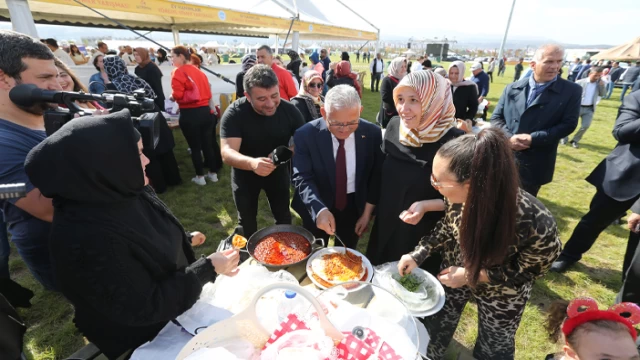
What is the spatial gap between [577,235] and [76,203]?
4.32 meters

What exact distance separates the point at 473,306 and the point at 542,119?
2.06 metres

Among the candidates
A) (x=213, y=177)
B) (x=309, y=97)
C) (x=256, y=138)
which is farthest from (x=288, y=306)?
(x=213, y=177)

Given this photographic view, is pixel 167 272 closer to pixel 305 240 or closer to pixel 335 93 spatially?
pixel 305 240

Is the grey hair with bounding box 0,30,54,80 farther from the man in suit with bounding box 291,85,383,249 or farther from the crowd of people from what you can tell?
the man in suit with bounding box 291,85,383,249

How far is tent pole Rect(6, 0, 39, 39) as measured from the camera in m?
3.98

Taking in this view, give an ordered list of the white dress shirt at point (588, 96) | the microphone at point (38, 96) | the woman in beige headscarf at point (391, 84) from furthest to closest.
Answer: the white dress shirt at point (588, 96), the woman in beige headscarf at point (391, 84), the microphone at point (38, 96)

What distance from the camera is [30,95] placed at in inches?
59.0

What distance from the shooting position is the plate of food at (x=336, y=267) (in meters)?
1.65

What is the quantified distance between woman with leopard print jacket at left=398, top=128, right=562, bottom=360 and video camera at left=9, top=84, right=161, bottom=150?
1.40 metres

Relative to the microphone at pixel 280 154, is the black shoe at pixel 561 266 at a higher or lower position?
lower

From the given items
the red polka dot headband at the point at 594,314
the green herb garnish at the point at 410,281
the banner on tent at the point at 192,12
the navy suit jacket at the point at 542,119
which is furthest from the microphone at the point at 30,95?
the banner on tent at the point at 192,12

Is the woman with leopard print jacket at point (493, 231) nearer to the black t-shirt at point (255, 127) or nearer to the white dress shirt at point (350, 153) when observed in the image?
the white dress shirt at point (350, 153)

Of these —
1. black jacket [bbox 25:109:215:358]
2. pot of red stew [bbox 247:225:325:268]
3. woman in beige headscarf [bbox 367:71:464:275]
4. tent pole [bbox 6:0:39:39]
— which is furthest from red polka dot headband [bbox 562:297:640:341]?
tent pole [bbox 6:0:39:39]

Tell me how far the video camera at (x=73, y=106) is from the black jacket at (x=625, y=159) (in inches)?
142
